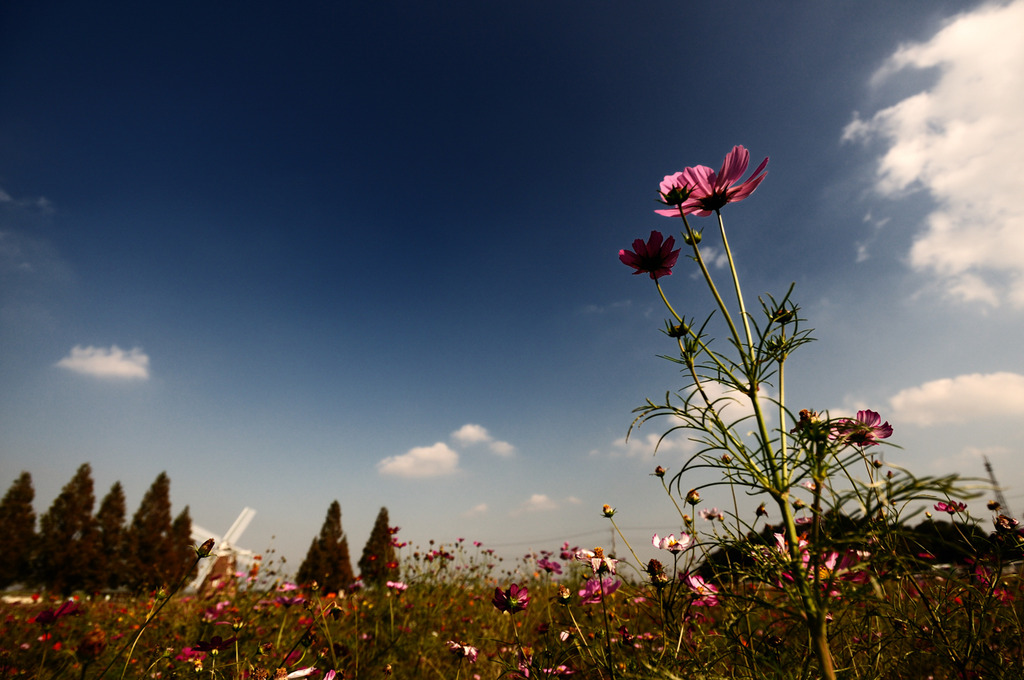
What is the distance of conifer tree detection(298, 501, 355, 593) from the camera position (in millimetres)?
18391

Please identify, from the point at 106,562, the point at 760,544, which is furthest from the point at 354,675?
the point at 106,562

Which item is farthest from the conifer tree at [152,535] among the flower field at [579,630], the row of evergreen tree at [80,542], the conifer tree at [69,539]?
the flower field at [579,630]

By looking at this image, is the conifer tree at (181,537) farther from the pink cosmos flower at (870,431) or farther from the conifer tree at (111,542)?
the pink cosmos flower at (870,431)

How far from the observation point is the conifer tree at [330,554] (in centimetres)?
1839

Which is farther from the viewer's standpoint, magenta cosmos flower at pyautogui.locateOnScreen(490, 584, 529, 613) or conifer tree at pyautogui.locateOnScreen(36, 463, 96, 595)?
conifer tree at pyautogui.locateOnScreen(36, 463, 96, 595)

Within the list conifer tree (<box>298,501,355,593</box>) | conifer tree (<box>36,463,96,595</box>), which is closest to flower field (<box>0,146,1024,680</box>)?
conifer tree (<box>298,501,355,593</box>)

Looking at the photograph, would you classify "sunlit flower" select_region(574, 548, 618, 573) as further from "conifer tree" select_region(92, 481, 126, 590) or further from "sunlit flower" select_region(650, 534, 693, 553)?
"conifer tree" select_region(92, 481, 126, 590)

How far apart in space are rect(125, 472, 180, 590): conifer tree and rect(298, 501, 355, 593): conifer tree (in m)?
5.93

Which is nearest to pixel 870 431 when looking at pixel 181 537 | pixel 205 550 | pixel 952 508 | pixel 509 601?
pixel 952 508

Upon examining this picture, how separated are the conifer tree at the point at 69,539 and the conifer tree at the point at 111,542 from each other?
370 millimetres

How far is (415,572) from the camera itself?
126 inches

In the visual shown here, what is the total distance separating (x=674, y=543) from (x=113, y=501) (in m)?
28.3

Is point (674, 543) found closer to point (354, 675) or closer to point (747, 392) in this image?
point (747, 392)

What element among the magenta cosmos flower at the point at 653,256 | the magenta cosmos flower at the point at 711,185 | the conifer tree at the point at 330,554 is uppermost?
the magenta cosmos flower at the point at 711,185
